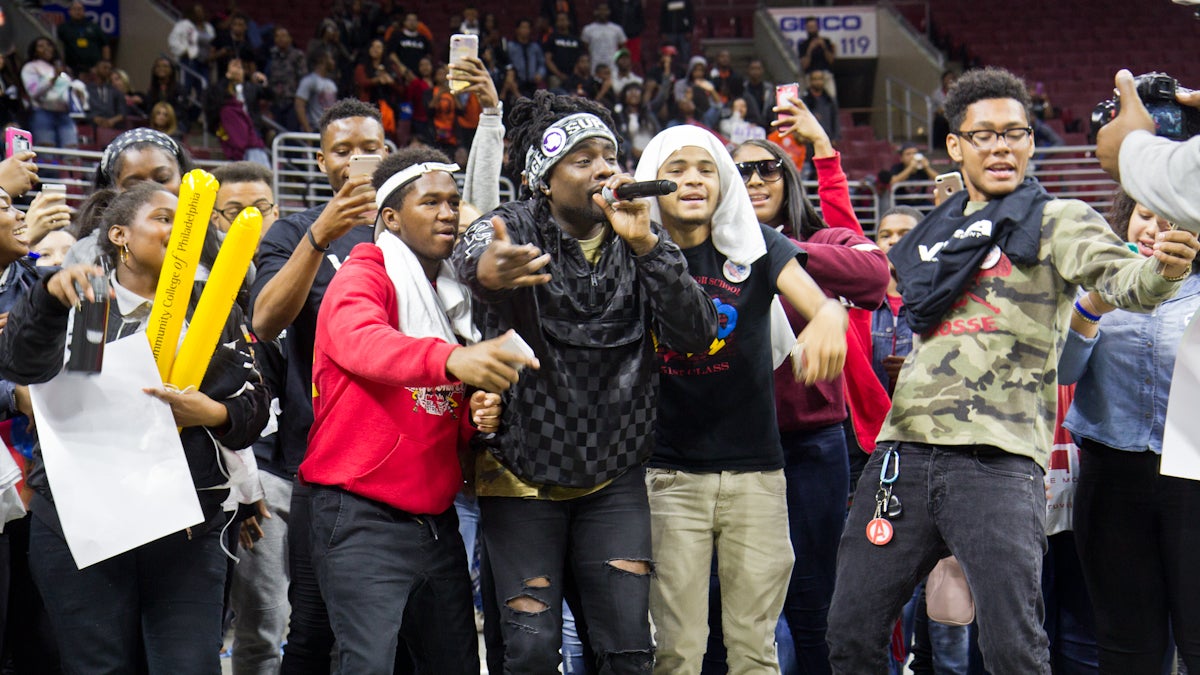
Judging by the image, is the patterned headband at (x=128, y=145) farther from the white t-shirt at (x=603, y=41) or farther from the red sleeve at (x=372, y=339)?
the white t-shirt at (x=603, y=41)

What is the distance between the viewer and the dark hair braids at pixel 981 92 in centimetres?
346

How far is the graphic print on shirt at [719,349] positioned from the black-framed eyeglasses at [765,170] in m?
0.79

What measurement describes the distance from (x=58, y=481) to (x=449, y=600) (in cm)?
106

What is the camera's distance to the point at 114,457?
3.17 metres

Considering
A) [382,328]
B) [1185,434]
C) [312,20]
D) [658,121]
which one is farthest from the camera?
[312,20]

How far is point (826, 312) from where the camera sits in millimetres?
3113

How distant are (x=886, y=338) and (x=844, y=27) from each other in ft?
50.9

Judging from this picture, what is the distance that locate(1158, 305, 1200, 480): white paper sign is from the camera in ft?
10.4

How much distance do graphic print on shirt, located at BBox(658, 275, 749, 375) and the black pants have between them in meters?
1.25

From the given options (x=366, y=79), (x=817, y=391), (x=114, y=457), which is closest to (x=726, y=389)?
(x=817, y=391)

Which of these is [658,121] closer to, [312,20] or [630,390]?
[312,20]

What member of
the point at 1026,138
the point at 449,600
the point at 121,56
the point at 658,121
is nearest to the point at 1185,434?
the point at 1026,138

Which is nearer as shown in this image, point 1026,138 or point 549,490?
point 549,490

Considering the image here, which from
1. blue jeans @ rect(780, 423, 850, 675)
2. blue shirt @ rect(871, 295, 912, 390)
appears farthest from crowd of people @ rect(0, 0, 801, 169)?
blue jeans @ rect(780, 423, 850, 675)
